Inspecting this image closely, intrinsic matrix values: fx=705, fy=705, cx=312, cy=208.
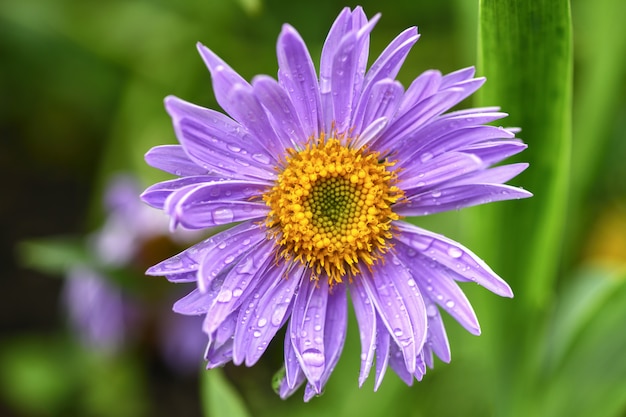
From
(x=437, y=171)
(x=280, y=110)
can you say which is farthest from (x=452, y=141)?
(x=280, y=110)

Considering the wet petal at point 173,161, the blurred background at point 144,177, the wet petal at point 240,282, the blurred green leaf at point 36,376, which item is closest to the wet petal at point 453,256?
the wet petal at point 240,282

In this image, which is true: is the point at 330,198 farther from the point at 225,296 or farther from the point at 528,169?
the point at 528,169

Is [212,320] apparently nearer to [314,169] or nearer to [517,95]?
[314,169]

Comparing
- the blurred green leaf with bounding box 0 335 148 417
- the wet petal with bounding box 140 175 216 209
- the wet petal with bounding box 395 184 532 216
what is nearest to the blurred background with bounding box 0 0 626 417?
the blurred green leaf with bounding box 0 335 148 417

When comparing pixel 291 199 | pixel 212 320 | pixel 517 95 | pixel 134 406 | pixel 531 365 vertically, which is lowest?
pixel 134 406

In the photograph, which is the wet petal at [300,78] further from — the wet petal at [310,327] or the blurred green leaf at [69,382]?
the blurred green leaf at [69,382]

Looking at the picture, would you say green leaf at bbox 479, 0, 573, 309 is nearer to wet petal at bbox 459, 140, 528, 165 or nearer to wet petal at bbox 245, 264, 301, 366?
wet petal at bbox 459, 140, 528, 165

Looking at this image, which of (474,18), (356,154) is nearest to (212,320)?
(356,154)
